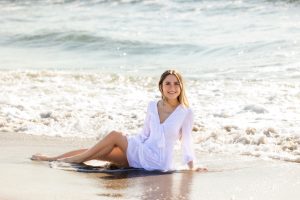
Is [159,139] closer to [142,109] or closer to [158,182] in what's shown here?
[158,182]

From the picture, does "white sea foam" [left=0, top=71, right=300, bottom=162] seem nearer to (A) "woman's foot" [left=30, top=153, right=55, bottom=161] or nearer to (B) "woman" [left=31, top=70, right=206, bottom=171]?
(B) "woman" [left=31, top=70, right=206, bottom=171]

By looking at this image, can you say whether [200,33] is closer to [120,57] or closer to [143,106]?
[120,57]

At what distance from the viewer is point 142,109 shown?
11016 mm

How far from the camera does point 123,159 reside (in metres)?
7.41

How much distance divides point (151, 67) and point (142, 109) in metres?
5.61

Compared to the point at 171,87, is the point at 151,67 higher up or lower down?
higher up

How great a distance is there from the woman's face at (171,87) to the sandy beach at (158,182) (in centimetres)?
75

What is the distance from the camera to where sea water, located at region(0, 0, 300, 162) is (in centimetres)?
984

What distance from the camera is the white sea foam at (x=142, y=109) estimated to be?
8.97 m

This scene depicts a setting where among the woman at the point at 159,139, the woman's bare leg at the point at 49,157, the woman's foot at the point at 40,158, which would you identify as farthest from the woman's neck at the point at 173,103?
the woman's foot at the point at 40,158

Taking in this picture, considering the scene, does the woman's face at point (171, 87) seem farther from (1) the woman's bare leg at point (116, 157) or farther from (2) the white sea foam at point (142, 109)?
(2) the white sea foam at point (142, 109)

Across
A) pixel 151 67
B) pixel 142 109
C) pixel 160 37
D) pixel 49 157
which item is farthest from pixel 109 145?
pixel 160 37

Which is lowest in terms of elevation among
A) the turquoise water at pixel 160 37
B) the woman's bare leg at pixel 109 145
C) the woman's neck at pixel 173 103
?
the woman's bare leg at pixel 109 145

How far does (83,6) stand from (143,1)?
2799 mm
